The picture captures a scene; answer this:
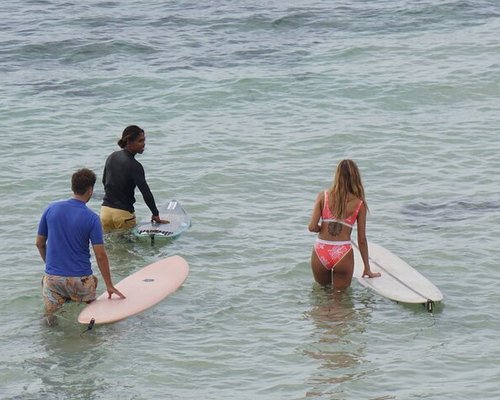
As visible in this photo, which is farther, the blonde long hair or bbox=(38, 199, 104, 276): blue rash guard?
the blonde long hair

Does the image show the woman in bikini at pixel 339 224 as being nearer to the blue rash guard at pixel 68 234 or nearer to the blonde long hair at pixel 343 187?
the blonde long hair at pixel 343 187

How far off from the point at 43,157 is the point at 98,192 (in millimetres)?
2391

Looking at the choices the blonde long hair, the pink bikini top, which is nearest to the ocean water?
the pink bikini top

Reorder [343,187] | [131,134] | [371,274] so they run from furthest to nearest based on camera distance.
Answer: [131,134] → [371,274] → [343,187]

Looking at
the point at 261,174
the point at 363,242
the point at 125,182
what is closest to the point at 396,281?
the point at 363,242

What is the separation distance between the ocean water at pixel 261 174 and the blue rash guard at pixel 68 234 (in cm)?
84

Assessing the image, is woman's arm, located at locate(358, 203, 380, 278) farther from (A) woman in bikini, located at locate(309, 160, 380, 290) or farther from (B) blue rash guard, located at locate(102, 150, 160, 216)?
(B) blue rash guard, located at locate(102, 150, 160, 216)

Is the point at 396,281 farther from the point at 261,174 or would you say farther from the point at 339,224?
the point at 261,174

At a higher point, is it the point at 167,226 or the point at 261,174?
the point at 167,226

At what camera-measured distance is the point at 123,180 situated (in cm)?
1390

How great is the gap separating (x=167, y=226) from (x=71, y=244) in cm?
373

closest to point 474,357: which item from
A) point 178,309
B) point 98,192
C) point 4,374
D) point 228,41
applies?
point 178,309

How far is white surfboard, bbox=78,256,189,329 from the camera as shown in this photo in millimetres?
11445

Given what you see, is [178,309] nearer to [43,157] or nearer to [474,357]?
[474,357]
